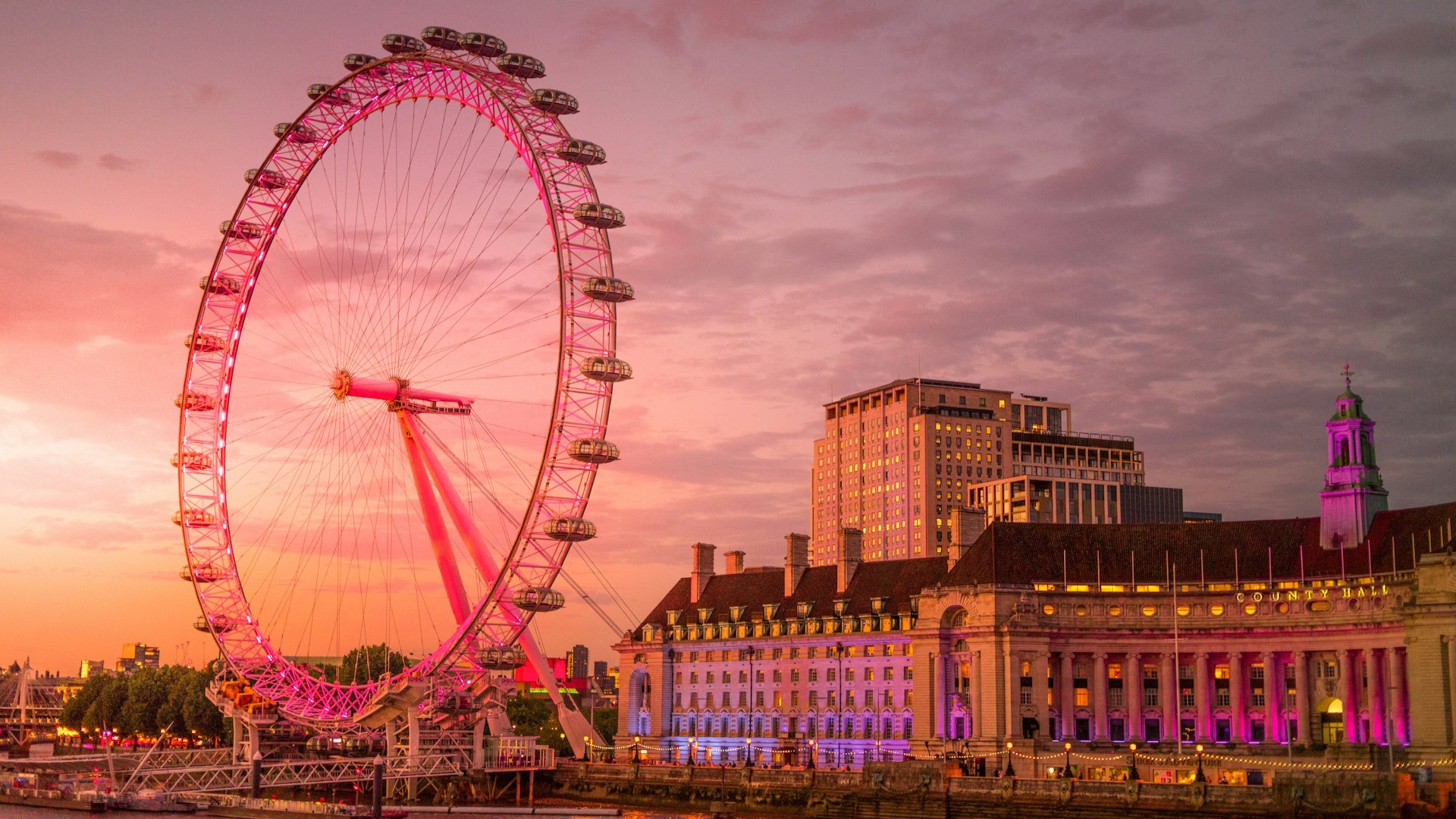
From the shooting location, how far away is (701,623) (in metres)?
136

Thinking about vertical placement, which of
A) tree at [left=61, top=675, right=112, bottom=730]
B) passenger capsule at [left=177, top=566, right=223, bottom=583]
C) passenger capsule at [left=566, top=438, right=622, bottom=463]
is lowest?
tree at [left=61, top=675, right=112, bottom=730]

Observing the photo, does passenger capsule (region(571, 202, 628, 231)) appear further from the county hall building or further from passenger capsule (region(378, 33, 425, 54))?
the county hall building

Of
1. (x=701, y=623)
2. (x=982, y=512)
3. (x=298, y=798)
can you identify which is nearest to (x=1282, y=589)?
(x=982, y=512)

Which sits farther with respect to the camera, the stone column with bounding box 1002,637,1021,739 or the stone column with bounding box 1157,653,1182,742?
the stone column with bounding box 1157,653,1182,742

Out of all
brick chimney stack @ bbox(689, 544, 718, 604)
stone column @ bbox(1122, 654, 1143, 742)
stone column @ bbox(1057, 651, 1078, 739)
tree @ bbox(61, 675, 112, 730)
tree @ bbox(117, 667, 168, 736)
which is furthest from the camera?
tree @ bbox(61, 675, 112, 730)

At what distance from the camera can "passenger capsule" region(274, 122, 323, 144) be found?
9506cm

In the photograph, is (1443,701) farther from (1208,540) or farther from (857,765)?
(857,765)

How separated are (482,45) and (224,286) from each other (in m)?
25.6

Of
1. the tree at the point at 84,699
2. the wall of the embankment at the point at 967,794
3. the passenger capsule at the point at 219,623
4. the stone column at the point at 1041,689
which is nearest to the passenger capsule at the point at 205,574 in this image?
the passenger capsule at the point at 219,623

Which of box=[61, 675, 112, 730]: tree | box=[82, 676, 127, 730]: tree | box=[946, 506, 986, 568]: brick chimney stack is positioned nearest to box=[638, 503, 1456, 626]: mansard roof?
box=[946, 506, 986, 568]: brick chimney stack

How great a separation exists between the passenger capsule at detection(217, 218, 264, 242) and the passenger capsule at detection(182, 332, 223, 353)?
6.30m

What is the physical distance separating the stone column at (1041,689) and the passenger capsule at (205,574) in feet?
180

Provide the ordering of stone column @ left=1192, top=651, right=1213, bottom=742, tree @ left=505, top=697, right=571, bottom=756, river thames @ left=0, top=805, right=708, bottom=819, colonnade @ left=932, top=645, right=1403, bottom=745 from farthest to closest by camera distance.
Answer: tree @ left=505, top=697, right=571, bottom=756 → stone column @ left=1192, top=651, right=1213, bottom=742 → colonnade @ left=932, top=645, right=1403, bottom=745 → river thames @ left=0, top=805, right=708, bottom=819

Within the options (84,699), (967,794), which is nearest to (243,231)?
(967,794)
